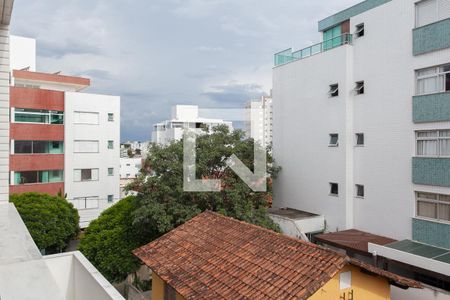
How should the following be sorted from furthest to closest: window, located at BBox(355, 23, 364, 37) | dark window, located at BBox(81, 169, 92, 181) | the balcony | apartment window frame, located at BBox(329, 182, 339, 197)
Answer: dark window, located at BBox(81, 169, 92, 181)
apartment window frame, located at BBox(329, 182, 339, 197)
window, located at BBox(355, 23, 364, 37)
the balcony

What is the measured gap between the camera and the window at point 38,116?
799 inches

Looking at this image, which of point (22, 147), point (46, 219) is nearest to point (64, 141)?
point (22, 147)

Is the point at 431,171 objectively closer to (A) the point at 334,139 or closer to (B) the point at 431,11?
(A) the point at 334,139

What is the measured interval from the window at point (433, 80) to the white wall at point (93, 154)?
1865 cm

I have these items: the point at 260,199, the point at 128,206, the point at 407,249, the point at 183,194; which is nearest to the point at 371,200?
the point at 407,249

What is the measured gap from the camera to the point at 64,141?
72.3 ft

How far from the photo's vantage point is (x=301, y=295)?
576 centimetres

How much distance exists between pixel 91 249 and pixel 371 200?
34.5ft

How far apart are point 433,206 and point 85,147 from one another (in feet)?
64.3

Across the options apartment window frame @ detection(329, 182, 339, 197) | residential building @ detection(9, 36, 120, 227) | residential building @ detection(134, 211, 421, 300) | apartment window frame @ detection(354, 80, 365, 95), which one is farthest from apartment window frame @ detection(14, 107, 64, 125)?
apartment window frame @ detection(354, 80, 365, 95)

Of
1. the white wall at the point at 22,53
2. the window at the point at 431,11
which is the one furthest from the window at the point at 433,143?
the white wall at the point at 22,53

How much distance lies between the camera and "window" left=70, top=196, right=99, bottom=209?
74.1ft

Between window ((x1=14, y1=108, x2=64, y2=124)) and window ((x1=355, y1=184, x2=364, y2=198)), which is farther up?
window ((x1=14, y1=108, x2=64, y2=124))

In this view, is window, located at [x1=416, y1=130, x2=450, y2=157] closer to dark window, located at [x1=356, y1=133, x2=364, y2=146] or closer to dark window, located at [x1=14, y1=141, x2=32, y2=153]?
dark window, located at [x1=356, y1=133, x2=364, y2=146]
